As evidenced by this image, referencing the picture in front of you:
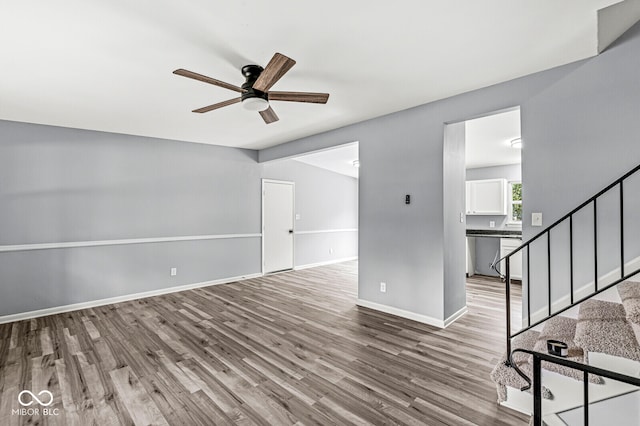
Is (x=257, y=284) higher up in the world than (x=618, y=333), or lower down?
lower down

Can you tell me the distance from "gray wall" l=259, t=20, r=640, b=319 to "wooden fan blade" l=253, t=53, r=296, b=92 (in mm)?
2069

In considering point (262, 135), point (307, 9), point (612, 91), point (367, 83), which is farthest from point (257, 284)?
point (612, 91)

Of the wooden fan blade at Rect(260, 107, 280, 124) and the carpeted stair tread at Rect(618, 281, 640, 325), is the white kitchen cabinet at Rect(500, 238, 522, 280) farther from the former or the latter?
the wooden fan blade at Rect(260, 107, 280, 124)

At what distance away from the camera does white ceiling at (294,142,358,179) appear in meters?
6.20

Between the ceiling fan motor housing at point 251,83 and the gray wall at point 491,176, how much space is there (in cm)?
572

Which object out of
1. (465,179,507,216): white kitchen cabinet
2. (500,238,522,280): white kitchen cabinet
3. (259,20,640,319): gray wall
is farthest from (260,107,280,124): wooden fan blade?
(465,179,507,216): white kitchen cabinet

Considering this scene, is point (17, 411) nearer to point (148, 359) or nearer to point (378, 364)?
point (148, 359)

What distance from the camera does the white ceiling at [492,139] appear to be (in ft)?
12.8

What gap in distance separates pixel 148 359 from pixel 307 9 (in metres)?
3.16

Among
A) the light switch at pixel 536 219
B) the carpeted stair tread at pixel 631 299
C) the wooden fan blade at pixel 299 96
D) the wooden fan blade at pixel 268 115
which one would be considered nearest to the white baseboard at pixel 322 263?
the wooden fan blade at pixel 268 115

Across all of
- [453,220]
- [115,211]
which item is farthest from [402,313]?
[115,211]

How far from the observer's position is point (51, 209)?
420 cm

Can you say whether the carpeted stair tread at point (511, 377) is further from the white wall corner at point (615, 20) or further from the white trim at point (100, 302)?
the white trim at point (100, 302)

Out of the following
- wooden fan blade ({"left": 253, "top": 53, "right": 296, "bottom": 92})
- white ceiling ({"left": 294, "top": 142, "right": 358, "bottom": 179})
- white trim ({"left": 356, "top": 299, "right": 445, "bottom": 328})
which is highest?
white ceiling ({"left": 294, "top": 142, "right": 358, "bottom": 179})
